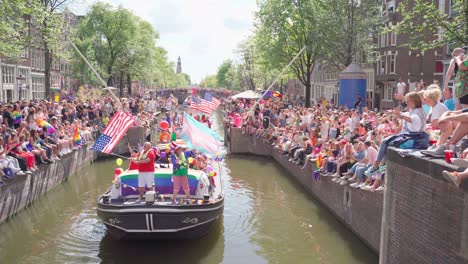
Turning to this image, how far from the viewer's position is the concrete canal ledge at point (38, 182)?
46.8ft

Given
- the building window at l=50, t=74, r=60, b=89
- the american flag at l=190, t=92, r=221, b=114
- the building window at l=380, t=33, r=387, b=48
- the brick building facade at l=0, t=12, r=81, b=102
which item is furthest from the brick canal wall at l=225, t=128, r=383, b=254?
the building window at l=50, t=74, r=60, b=89

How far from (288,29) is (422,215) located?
35343 millimetres

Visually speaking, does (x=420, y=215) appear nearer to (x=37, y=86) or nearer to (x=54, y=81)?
(x=37, y=86)

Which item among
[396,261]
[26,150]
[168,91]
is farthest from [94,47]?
[168,91]

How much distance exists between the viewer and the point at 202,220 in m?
12.5

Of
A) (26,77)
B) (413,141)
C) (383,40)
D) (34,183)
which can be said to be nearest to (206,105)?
(34,183)

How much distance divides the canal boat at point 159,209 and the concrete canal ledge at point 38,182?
138 inches

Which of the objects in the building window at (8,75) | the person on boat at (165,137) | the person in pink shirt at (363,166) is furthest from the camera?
the building window at (8,75)

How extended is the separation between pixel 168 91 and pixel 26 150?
326 feet

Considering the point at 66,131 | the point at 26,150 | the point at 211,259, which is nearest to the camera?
the point at 211,259

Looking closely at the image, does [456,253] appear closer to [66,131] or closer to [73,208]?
[73,208]

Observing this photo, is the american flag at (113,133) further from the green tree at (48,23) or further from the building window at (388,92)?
the building window at (388,92)

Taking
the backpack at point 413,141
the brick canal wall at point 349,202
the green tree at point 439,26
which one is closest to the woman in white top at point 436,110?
the backpack at point 413,141

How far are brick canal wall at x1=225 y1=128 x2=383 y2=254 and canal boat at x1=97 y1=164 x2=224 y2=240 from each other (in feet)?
11.4
